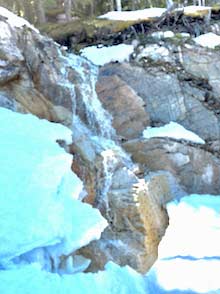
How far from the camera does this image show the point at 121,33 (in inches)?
526

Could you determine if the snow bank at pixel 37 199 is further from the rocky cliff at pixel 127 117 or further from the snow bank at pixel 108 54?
the snow bank at pixel 108 54

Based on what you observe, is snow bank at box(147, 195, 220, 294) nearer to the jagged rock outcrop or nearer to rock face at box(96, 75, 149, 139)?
the jagged rock outcrop

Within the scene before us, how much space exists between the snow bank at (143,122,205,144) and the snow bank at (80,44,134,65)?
2325 millimetres

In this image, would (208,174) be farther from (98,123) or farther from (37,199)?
(37,199)

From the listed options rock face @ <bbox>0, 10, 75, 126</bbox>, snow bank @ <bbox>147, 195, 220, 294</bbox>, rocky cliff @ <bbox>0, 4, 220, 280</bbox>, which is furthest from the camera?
rock face @ <bbox>0, 10, 75, 126</bbox>

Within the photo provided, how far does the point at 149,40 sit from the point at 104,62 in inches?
60.5

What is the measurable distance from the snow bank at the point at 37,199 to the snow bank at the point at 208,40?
658cm

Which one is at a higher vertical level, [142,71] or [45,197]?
[45,197]

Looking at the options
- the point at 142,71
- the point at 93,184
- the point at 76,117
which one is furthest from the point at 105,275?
the point at 142,71

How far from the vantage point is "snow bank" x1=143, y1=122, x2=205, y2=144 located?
10.0 meters

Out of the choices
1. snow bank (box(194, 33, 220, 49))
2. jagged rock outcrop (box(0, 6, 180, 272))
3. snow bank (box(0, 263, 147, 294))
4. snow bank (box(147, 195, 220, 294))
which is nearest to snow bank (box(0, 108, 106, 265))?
snow bank (box(0, 263, 147, 294))

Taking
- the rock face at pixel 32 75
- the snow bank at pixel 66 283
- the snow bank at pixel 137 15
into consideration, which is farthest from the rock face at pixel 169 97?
the snow bank at pixel 66 283

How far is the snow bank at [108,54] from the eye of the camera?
11812mm

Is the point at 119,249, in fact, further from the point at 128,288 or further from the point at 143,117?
the point at 143,117
